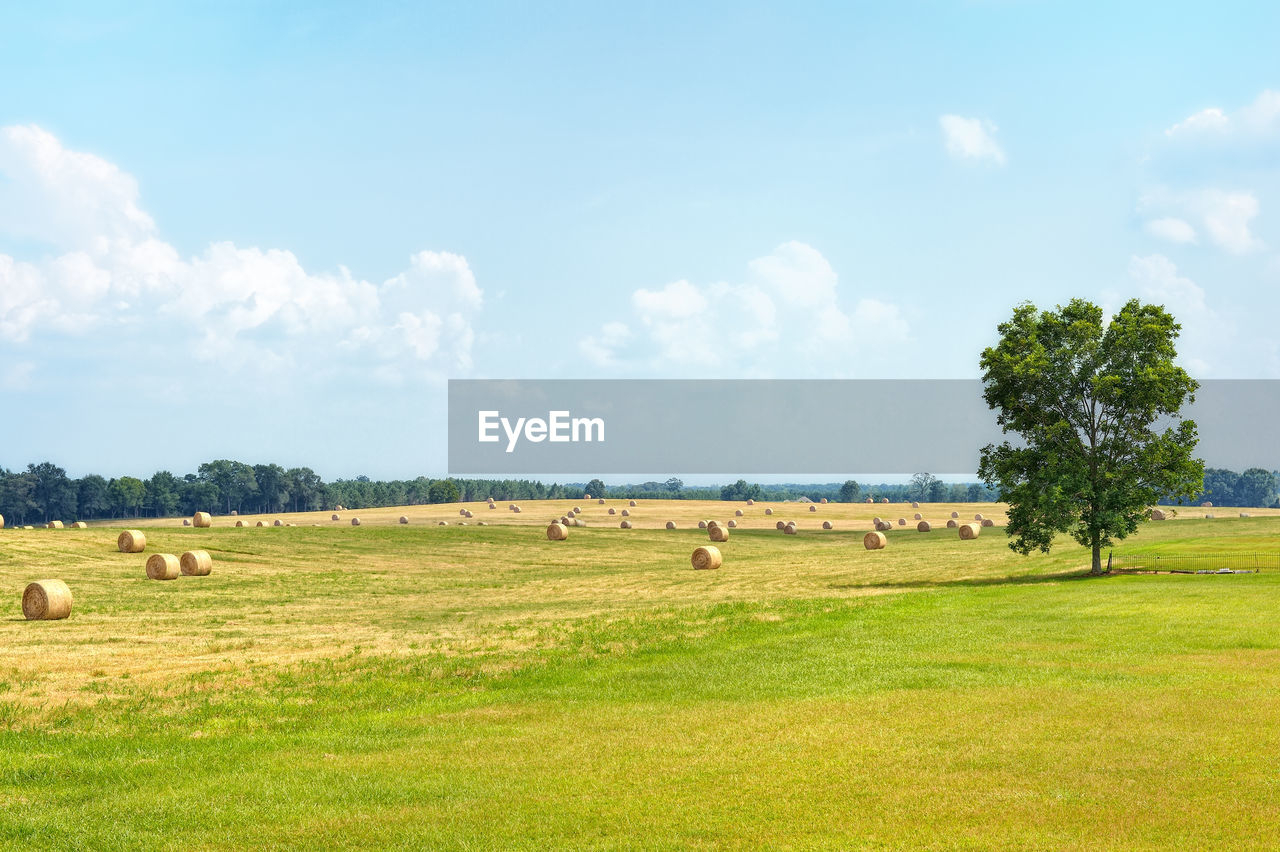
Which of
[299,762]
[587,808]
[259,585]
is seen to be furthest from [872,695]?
[259,585]

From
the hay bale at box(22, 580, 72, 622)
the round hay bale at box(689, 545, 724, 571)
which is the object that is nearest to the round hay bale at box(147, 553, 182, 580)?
the hay bale at box(22, 580, 72, 622)

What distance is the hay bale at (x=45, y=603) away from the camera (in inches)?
1411

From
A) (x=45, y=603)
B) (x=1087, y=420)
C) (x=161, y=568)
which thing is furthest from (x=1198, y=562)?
(x=161, y=568)

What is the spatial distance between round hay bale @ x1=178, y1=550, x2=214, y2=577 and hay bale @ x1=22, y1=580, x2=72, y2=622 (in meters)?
18.8

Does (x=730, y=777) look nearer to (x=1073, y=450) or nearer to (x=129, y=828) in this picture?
(x=129, y=828)

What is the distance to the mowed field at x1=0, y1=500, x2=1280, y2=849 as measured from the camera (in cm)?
1305

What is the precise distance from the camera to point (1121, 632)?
29500 millimetres

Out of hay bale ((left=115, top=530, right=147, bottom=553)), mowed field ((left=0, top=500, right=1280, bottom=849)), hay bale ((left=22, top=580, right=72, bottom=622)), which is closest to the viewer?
mowed field ((left=0, top=500, right=1280, bottom=849))

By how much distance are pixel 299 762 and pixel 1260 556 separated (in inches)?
2200

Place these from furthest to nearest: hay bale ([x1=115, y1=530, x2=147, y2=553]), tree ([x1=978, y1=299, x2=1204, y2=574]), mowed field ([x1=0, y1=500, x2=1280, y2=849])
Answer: hay bale ([x1=115, y1=530, x2=147, y2=553]) < tree ([x1=978, y1=299, x2=1204, y2=574]) < mowed field ([x1=0, y1=500, x2=1280, y2=849])

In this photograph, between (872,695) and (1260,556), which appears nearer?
(872,695)

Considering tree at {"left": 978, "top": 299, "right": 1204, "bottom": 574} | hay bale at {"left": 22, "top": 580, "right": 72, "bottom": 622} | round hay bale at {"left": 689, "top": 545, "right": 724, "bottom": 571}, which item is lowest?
round hay bale at {"left": 689, "top": 545, "right": 724, "bottom": 571}

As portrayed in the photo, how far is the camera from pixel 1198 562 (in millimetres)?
54031

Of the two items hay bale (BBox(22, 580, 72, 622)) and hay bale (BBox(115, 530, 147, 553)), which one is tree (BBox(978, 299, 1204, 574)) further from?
hay bale (BBox(115, 530, 147, 553))
